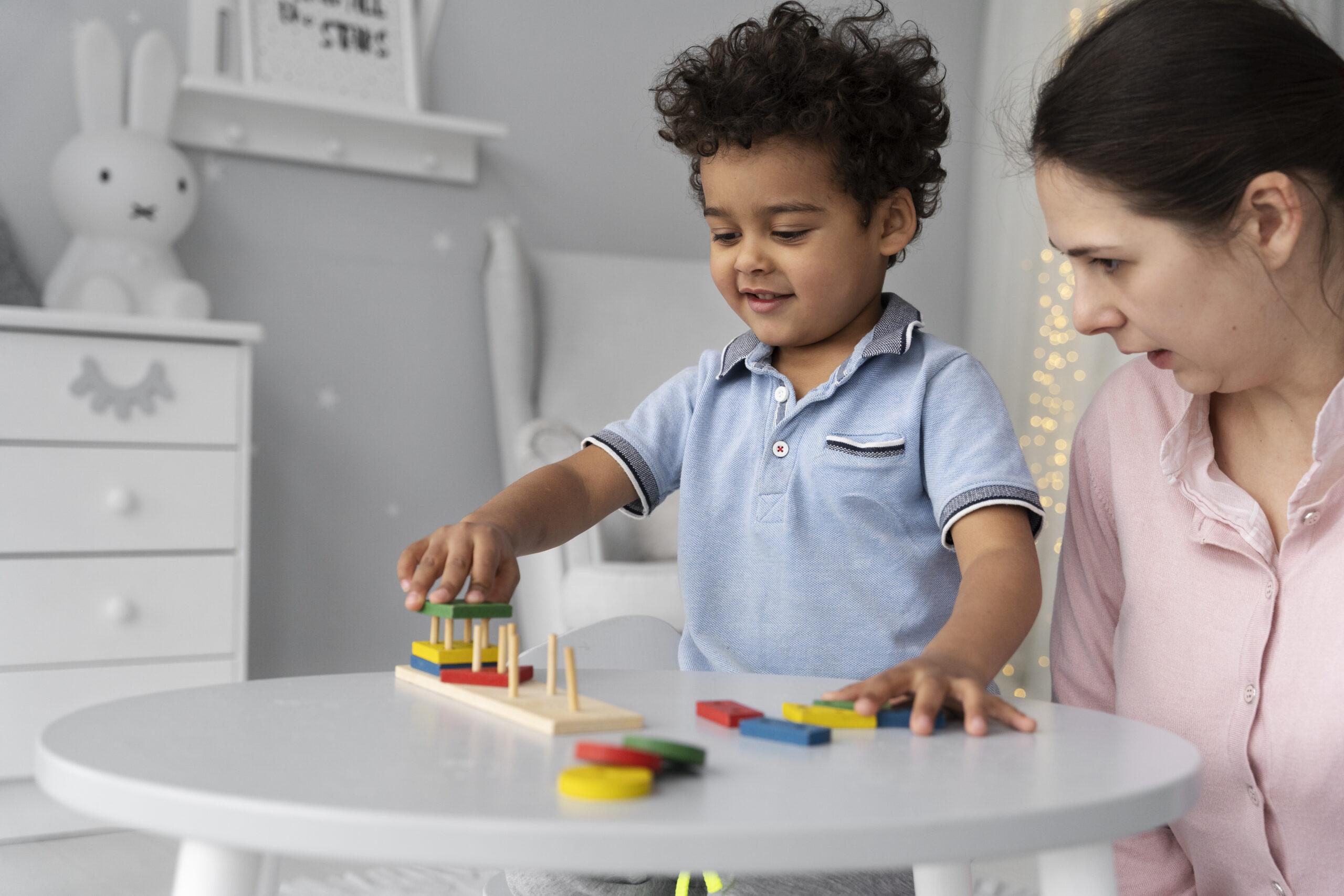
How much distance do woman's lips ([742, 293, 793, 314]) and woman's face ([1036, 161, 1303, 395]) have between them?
0.26 meters

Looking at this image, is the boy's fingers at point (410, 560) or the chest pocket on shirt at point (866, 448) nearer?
the boy's fingers at point (410, 560)

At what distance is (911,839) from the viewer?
40 centimetres

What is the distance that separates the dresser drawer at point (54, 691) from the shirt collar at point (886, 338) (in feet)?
3.11

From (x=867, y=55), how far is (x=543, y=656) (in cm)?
59

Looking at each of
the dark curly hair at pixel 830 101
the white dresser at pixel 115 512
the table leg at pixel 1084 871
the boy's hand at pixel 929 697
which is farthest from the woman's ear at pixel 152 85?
the table leg at pixel 1084 871

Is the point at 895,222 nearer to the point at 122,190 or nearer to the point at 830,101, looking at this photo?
the point at 830,101

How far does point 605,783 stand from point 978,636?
13.6 inches

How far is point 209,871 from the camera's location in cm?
53

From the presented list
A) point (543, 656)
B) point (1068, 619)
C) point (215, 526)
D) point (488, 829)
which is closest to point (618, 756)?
point (488, 829)

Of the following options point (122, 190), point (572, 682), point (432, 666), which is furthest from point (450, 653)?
point (122, 190)

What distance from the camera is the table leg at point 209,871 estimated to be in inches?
20.9

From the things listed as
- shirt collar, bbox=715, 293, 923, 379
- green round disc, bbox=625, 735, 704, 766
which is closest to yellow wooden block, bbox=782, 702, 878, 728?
green round disc, bbox=625, 735, 704, 766

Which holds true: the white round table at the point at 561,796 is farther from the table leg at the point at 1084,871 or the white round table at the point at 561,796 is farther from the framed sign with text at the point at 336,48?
the framed sign with text at the point at 336,48

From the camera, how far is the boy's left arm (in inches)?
23.1
